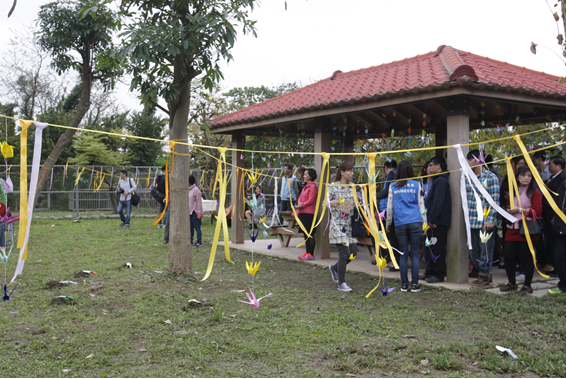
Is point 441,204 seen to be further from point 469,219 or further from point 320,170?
point 320,170

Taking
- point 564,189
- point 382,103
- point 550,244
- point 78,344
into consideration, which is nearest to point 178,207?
point 78,344

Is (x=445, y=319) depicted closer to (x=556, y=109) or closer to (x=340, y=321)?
(x=340, y=321)

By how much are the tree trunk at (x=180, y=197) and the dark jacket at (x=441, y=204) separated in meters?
3.40

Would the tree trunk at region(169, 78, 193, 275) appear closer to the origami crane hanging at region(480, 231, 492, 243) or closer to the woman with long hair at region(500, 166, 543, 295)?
the origami crane hanging at region(480, 231, 492, 243)

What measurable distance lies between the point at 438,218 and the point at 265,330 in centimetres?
320

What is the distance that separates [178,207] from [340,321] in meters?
2.81

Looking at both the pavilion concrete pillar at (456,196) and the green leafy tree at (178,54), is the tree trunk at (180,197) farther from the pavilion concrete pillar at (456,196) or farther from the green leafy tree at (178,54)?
the pavilion concrete pillar at (456,196)

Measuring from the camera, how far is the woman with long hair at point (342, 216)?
5.80m

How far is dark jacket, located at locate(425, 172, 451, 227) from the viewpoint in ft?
→ 20.3

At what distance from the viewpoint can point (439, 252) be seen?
640 centimetres

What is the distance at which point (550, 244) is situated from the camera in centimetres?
677

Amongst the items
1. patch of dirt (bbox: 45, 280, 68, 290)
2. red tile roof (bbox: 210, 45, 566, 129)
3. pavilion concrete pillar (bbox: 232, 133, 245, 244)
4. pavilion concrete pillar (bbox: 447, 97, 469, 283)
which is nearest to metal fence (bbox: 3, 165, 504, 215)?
pavilion concrete pillar (bbox: 232, 133, 245, 244)

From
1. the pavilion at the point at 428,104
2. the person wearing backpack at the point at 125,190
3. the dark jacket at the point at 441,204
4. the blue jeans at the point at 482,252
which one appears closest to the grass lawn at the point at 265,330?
the blue jeans at the point at 482,252

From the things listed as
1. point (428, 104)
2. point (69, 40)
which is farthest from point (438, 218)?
point (69, 40)
